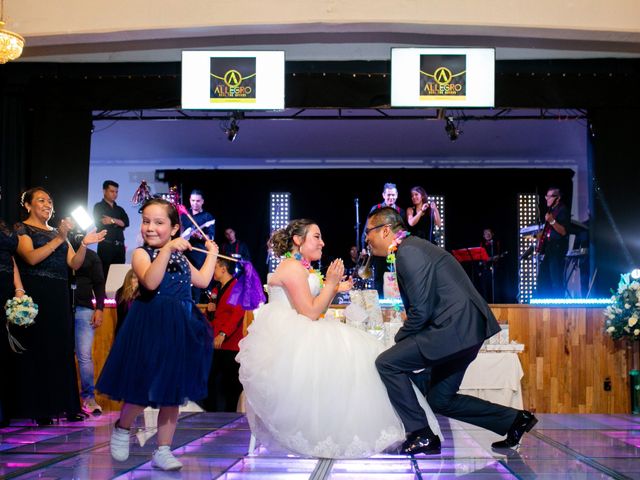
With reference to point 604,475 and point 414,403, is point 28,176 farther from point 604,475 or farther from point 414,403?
point 604,475

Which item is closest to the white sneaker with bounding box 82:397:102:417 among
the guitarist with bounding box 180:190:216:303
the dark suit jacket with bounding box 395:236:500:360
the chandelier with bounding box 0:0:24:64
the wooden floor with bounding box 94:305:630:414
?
the wooden floor with bounding box 94:305:630:414

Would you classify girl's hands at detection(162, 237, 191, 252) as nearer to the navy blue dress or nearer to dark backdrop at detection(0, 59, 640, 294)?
the navy blue dress

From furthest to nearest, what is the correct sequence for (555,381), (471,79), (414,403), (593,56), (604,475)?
Answer: 1. (593,56)
2. (471,79)
3. (555,381)
4. (414,403)
5. (604,475)

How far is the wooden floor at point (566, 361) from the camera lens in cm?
878

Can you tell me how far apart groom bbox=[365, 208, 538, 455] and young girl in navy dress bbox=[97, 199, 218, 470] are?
1.09 meters

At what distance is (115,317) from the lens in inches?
355

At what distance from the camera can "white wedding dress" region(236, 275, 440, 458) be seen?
4621mm

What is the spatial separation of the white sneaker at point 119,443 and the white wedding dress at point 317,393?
2.44 ft

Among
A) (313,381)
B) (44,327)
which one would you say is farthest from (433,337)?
(44,327)

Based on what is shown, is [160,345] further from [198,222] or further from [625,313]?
[198,222]

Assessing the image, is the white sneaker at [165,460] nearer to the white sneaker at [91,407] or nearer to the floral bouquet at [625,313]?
the white sneaker at [91,407]

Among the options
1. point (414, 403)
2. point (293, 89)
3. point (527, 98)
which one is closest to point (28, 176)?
point (293, 89)

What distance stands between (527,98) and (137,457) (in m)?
7.17

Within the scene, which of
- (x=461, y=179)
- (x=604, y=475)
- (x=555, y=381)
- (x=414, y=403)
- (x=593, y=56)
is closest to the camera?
(x=604, y=475)
